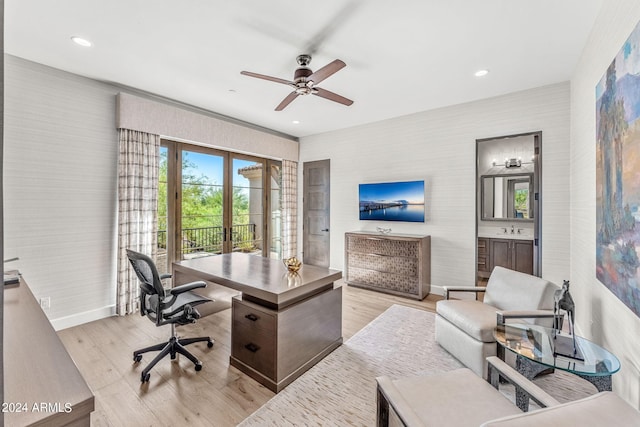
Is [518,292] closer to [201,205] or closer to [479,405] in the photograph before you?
[479,405]

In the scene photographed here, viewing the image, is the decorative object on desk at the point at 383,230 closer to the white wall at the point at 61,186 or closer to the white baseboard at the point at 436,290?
the white baseboard at the point at 436,290

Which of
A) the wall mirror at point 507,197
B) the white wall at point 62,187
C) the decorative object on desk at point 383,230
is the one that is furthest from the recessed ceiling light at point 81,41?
the wall mirror at point 507,197

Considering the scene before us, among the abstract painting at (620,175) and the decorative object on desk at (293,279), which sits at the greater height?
the abstract painting at (620,175)

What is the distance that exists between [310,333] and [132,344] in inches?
70.5

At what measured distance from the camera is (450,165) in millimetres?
4102

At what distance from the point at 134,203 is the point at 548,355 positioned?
4.13m

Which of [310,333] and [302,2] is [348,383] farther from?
[302,2]

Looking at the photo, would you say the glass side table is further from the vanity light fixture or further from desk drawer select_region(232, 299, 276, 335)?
the vanity light fixture

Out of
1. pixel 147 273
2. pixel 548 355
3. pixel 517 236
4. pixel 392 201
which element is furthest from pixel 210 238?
pixel 517 236

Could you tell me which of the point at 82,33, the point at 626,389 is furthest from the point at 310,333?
the point at 82,33

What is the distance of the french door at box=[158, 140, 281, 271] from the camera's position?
13.1 feet

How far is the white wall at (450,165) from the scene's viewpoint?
337 centimetres

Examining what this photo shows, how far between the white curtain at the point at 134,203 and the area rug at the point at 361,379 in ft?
8.24

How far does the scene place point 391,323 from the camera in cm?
321
